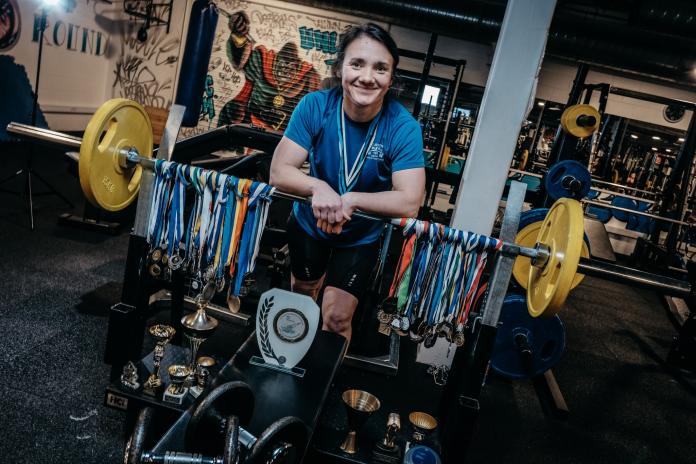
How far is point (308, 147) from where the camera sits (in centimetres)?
176

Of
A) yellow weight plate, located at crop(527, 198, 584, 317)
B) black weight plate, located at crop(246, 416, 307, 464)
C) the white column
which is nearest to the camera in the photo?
black weight plate, located at crop(246, 416, 307, 464)

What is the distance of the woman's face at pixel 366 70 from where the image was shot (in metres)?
1.62

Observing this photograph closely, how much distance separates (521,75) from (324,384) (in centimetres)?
176

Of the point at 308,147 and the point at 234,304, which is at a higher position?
the point at 308,147

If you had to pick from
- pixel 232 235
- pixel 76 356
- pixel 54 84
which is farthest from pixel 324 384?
pixel 54 84

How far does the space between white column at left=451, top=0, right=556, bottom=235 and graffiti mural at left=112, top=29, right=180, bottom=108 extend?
22.6ft

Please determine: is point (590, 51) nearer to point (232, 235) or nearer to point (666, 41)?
point (666, 41)

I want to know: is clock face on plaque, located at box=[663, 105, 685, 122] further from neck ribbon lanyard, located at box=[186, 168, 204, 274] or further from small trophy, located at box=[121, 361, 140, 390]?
small trophy, located at box=[121, 361, 140, 390]

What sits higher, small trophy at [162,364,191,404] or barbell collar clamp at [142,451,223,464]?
barbell collar clamp at [142,451,223,464]

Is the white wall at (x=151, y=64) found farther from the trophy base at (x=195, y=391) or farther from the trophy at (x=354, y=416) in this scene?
the trophy at (x=354, y=416)

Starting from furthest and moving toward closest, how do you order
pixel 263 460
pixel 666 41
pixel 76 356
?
pixel 666 41
pixel 76 356
pixel 263 460

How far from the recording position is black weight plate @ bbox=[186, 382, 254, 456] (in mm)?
1117

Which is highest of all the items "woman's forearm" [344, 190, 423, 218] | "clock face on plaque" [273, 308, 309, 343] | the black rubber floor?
"woman's forearm" [344, 190, 423, 218]

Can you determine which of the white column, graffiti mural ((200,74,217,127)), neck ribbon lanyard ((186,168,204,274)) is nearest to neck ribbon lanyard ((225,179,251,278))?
neck ribbon lanyard ((186,168,204,274))
